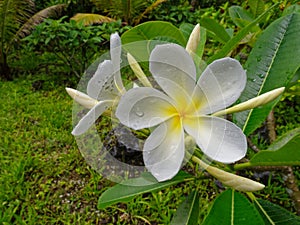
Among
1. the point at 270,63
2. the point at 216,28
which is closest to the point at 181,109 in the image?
the point at 270,63

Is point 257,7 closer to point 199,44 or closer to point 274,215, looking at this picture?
point 199,44

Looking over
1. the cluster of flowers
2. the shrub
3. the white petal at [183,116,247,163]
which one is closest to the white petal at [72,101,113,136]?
the cluster of flowers

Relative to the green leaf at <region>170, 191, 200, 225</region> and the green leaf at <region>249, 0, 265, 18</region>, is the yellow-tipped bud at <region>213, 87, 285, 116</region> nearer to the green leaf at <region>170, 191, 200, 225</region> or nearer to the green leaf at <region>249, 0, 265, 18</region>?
the green leaf at <region>170, 191, 200, 225</region>

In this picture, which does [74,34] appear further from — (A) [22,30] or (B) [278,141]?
(B) [278,141]

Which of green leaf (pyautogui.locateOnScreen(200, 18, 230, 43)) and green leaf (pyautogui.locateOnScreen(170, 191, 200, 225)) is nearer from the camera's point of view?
green leaf (pyautogui.locateOnScreen(170, 191, 200, 225))

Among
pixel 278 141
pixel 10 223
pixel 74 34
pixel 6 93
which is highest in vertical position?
pixel 278 141

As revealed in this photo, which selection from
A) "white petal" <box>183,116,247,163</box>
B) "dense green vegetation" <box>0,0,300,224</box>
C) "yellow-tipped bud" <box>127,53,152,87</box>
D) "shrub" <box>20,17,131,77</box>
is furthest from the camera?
"shrub" <box>20,17,131,77</box>

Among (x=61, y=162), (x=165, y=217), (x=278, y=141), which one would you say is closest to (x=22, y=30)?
(x=61, y=162)
